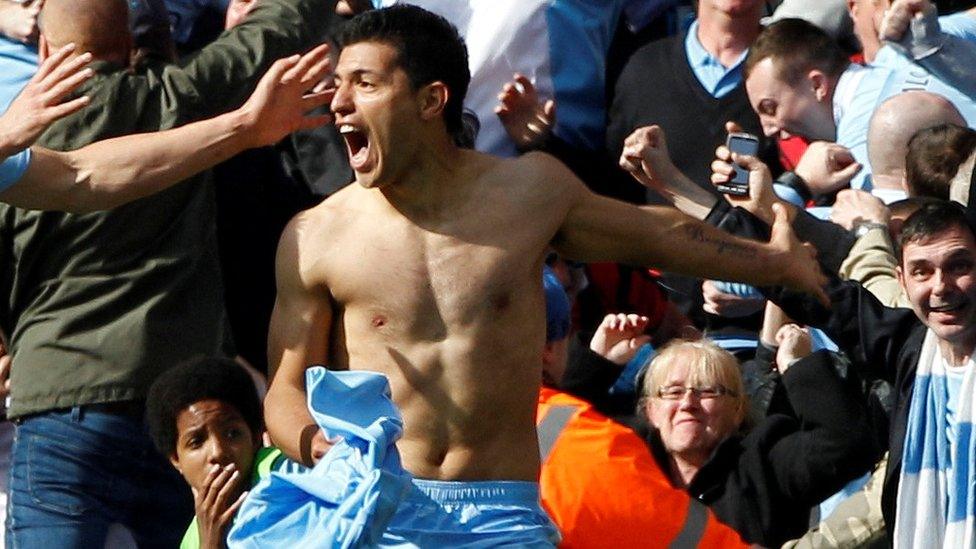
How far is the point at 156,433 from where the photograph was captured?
261 inches

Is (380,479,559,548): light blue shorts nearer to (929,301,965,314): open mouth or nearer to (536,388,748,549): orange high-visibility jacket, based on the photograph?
(536,388,748,549): orange high-visibility jacket

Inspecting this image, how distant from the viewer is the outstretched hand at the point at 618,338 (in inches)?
293

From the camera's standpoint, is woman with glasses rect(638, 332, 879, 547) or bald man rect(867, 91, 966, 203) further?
bald man rect(867, 91, 966, 203)

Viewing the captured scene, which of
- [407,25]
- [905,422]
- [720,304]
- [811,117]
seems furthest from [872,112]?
[407,25]

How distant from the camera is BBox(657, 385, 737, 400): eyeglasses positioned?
676 cm

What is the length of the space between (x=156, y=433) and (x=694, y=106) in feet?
8.24

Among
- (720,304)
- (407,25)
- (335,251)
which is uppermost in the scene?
(407,25)

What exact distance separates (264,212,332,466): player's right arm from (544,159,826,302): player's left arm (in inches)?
24.0

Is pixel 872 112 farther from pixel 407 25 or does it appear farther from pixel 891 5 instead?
pixel 407 25

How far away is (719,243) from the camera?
19.7 ft

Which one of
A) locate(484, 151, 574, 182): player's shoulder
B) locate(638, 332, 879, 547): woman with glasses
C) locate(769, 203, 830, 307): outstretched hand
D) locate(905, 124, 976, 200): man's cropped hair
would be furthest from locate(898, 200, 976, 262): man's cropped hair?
locate(484, 151, 574, 182): player's shoulder

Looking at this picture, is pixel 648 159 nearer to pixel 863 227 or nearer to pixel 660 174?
pixel 660 174

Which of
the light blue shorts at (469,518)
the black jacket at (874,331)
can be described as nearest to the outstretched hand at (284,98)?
the light blue shorts at (469,518)

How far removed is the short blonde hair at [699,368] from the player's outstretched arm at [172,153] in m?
1.22
